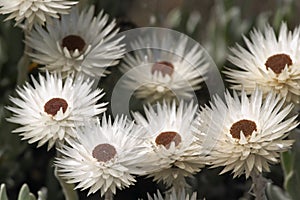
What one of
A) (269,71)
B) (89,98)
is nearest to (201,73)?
(269,71)

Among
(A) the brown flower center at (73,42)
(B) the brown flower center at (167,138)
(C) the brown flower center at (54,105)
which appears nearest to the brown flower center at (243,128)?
(B) the brown flower center at (167,138)

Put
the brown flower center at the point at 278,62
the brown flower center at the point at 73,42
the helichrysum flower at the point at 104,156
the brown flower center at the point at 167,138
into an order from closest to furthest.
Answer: the helichrysum flower at the point at 104,156
the brown flower center at the point at 167,138
the brown flower center at the point at 278,62
the brown flower center at the point at 73,42

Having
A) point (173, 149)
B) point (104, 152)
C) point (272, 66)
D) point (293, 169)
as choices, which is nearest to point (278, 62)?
point (272, 66)

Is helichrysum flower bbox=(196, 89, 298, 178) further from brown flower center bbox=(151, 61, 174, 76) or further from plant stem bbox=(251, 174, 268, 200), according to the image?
brown flower center bbox=(151, 61, 174, 76)

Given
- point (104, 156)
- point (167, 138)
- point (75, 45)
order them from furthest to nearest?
point (75, 45) → point (167, 138) → point (104, 156)

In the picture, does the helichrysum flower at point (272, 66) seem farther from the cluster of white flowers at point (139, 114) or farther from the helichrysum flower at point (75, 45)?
the helichrysum flower at point (75, 45)

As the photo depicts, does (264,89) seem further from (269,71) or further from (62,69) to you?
(62,69)

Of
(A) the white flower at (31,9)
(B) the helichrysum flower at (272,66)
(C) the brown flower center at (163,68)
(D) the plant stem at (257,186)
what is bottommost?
(D) the plant stem at (257,186)

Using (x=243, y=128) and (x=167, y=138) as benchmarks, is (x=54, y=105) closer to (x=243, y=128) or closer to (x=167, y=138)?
(x=167, y=138)
